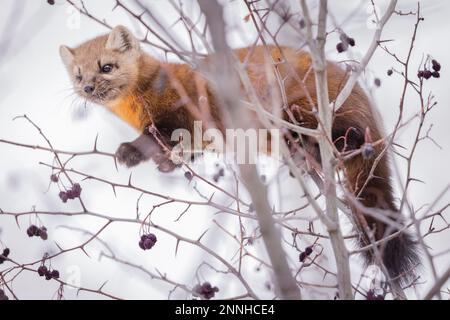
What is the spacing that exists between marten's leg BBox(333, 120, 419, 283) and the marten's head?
164cm

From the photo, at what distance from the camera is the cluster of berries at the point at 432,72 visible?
11.2ft

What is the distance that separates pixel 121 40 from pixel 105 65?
300 millimetres

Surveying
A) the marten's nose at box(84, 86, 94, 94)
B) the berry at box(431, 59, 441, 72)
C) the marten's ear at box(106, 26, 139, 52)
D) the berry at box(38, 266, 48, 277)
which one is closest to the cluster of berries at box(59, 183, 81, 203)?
the berry at box(38, 266, 48, 277)

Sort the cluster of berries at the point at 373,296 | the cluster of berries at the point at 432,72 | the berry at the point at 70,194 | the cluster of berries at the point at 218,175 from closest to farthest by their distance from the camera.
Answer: the cluster of berries at the point at 373,296, the berry at the point at 70,194, the cluster of berries at the point at 432,72, the cluster of berries at the point at 218,175

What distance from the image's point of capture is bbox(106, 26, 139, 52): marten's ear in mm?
5076

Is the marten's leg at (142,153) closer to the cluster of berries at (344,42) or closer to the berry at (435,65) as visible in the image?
the cluster of berries at (344,42)

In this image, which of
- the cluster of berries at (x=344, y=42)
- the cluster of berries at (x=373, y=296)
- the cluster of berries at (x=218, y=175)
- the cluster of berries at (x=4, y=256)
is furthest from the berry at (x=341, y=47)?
the cluster of berries at (x=4, y=256)

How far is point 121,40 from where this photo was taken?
5.18 meters

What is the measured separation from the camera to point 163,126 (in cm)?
490

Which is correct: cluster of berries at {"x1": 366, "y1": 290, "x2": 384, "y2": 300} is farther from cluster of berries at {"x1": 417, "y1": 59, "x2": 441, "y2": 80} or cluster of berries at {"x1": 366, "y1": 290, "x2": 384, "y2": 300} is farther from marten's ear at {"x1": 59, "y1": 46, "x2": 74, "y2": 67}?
marten's ear at {"x1": 59, "y1": 46, "x2": 74, "y2": 67}

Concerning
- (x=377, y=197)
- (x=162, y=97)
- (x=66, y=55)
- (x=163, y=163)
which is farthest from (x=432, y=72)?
(x=66, y=55)

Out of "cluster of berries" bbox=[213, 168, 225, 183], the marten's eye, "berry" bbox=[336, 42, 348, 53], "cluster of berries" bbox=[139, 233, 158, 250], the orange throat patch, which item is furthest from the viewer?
the orange throat patch

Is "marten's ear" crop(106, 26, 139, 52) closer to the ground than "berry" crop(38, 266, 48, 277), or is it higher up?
higher up

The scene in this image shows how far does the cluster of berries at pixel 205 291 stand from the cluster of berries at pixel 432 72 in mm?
1510
